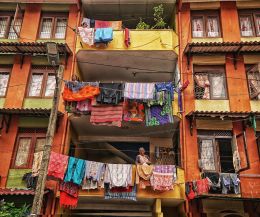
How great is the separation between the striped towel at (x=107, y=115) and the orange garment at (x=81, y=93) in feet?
2.06

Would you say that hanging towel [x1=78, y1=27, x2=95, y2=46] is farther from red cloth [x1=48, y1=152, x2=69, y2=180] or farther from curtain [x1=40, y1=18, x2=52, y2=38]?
red cloth [x1=48, y1=152, x2=69, y2=180]

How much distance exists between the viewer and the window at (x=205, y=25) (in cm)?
1628

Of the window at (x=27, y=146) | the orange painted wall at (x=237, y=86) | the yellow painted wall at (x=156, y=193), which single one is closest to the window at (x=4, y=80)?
the window at (x=27, y=146)

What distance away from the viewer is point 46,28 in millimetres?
16875

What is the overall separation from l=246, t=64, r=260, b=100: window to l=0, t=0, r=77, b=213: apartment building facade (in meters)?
8.92

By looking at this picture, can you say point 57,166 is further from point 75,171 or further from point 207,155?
point 207,155

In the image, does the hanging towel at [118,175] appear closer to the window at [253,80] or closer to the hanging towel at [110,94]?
the hanging towel at [110,94]

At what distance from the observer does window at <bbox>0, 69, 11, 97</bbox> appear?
15397 millimetres

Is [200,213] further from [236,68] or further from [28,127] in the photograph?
[28,127]

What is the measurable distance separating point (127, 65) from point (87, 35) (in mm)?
2635

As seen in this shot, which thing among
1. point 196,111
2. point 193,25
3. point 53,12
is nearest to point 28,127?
point 53,12

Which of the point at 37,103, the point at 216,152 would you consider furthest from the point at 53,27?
the point at 216,152

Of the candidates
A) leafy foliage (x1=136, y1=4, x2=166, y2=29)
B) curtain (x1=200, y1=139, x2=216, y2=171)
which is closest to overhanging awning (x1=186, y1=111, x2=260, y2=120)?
curtain (x1=200, y1=139, x2=216, y2=171)

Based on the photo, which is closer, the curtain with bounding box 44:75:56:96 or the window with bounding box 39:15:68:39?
the curtain with bounding box 44:75:56:96
